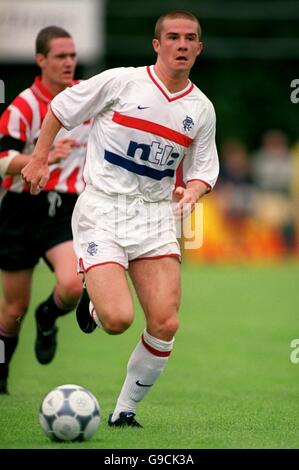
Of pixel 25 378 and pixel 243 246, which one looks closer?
pixel 25 378

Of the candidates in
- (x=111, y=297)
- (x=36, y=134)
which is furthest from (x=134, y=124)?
(x=36, y=134)

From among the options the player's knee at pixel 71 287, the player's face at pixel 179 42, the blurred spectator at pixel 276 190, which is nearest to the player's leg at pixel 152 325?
the player's face at pixel 179 42

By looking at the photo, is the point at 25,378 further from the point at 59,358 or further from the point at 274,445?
the point at 274,445

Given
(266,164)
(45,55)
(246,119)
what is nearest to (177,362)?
(45,55)

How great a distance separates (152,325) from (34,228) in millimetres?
2158

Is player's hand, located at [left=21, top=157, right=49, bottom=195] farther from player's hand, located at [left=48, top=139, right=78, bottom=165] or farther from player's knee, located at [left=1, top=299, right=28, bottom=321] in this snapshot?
player's knee, located at [left=1, top=299, right=28, bottom=321]

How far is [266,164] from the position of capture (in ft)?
74.5

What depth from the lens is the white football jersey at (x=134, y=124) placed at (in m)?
6.89

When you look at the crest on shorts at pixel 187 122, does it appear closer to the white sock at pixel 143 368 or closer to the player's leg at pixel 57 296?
the white sock at pixel 143 368

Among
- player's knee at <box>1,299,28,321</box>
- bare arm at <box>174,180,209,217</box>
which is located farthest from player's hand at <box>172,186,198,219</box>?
player's knee at <box>1,299,28,321</box>

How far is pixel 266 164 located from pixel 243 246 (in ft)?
7.09

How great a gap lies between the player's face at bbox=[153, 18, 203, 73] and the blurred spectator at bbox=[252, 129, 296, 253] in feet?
47.4

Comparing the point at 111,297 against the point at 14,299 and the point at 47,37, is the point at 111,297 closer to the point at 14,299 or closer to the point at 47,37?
the point at 14,299

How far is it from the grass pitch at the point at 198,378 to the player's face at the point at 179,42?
225 centimetres
